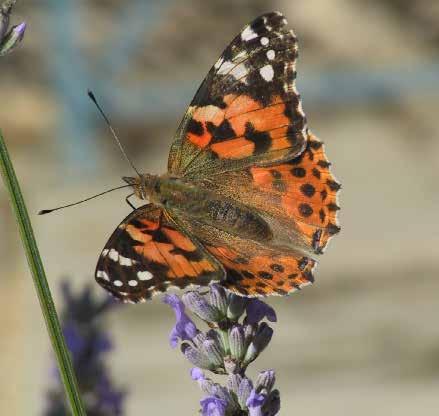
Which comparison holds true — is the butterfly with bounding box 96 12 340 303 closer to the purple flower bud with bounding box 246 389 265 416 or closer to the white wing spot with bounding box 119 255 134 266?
the white wing spot with bounding box 119 255 134 266

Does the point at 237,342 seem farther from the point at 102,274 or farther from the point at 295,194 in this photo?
the point at 295,194

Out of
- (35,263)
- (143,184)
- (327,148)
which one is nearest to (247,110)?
(143,184)

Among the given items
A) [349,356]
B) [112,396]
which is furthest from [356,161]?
[112,396]

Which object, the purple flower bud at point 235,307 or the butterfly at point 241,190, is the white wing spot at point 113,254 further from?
the purple flower bud at point 235,307

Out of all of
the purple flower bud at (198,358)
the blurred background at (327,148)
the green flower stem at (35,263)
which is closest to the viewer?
the green flower stem at (35,263)

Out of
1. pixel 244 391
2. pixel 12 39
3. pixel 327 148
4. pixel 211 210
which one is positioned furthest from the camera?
pixel 327 148

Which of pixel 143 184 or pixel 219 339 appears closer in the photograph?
pixel 219 339

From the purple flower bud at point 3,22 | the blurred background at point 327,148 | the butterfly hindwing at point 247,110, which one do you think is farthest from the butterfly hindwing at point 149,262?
the blurred background at point 327,148

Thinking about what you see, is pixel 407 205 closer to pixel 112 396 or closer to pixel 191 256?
pixel 112 396
